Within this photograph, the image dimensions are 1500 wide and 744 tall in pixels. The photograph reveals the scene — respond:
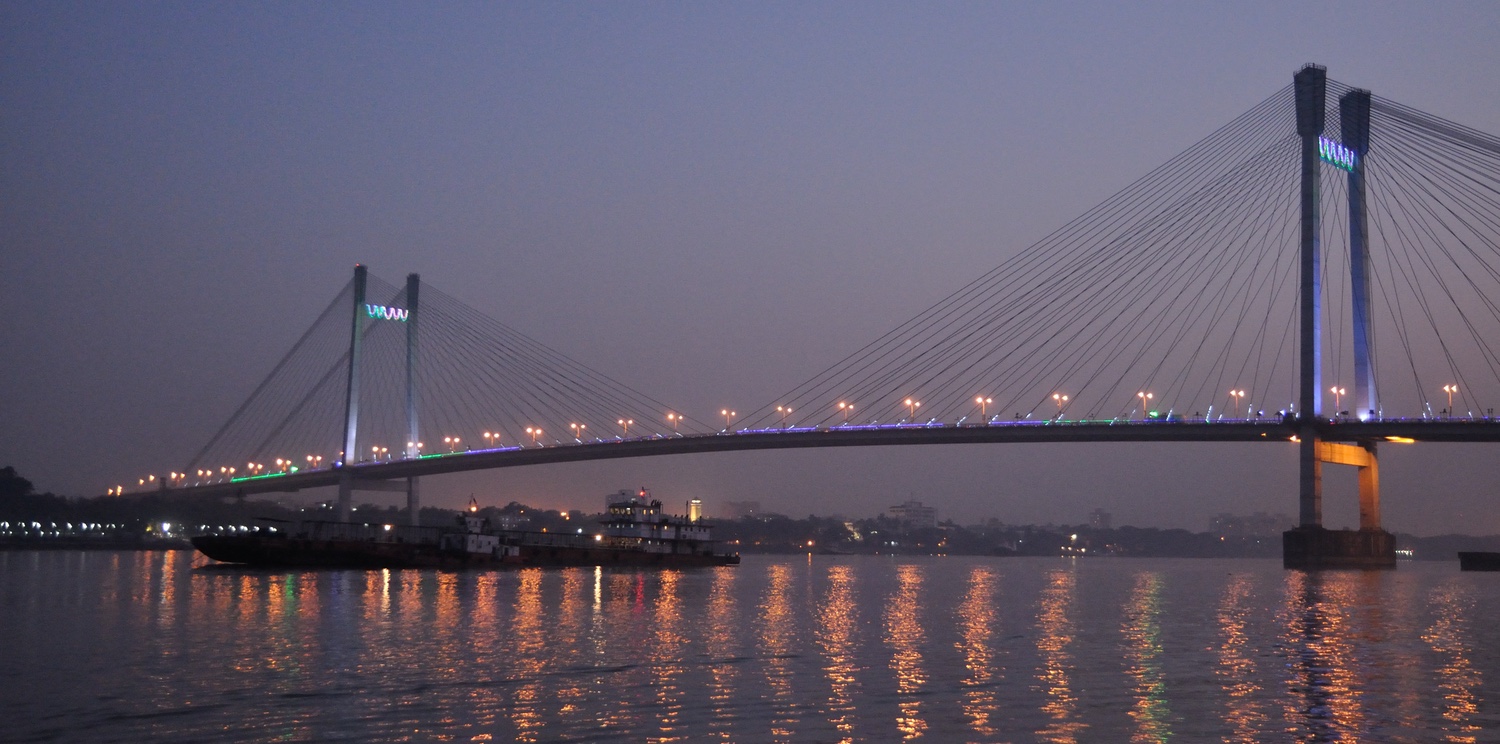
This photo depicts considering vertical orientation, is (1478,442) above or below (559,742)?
above

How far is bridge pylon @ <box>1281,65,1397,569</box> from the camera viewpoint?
53.1 metres

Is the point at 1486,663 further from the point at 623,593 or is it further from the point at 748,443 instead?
the point at 748,443

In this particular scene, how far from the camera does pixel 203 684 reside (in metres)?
15.0

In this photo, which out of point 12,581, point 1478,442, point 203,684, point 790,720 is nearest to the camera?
point 790,720

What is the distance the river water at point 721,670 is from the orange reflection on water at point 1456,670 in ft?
0.24

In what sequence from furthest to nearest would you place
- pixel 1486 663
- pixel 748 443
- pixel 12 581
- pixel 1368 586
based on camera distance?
pixel 748 443, pixel 1368 586, pixel 12 581, pixel 1486 663

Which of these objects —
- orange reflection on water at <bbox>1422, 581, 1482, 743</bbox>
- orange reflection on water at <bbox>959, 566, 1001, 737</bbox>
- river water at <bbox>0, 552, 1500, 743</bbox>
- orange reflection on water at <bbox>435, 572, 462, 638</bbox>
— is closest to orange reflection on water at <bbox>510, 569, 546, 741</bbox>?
river water at <bbox>0, 552, 1500, 743</bbox>

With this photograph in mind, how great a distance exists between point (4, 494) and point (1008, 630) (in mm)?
103784

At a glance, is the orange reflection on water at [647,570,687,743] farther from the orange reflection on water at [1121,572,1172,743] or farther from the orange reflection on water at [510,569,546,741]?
the orange reflection on water at [1121,572,1172,743]

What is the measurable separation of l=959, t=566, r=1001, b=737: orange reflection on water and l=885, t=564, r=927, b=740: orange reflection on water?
585mm

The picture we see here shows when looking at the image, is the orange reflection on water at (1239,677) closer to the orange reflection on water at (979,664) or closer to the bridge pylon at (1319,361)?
the orange reflection on water at (979,664)

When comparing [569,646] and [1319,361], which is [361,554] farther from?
[1319,361]

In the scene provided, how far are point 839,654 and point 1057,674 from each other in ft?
11.8

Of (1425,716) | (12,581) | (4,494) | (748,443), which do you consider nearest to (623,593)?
(12,581)
